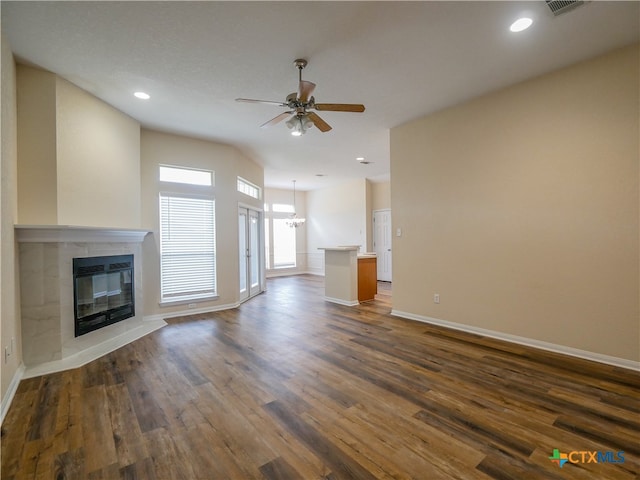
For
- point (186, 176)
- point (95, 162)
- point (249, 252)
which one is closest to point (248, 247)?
point (249, 252)

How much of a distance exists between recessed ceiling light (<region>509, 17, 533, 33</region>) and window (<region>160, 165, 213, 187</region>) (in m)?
4.73

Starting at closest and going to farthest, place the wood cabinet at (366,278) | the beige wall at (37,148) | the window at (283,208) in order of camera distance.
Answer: the beige wall at (37,148), the wood cabinet at (366,278), the window at (283,208)

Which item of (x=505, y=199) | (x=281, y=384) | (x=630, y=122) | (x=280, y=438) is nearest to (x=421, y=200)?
(x=505, y=199)

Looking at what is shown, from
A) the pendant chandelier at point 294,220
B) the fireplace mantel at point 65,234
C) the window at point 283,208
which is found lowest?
the fireplace mantel at point 65,234

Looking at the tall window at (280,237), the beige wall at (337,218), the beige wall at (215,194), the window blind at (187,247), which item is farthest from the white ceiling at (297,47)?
the tall window at (280,237)

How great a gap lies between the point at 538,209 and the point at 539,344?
156cm

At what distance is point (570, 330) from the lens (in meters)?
3.21

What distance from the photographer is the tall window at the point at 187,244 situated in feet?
16.4

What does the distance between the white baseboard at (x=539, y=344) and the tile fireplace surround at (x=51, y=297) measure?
4.38m

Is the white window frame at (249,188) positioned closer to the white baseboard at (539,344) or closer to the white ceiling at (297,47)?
the white ceiling at (297,47)

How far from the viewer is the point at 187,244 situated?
5195 millimetres

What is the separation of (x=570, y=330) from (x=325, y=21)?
3.95 meters

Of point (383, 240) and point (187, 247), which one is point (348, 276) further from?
point (383, 240)

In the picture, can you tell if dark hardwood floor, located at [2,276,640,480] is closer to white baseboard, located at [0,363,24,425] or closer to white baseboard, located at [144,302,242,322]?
white baseboard, located at [0,363,24,425]
